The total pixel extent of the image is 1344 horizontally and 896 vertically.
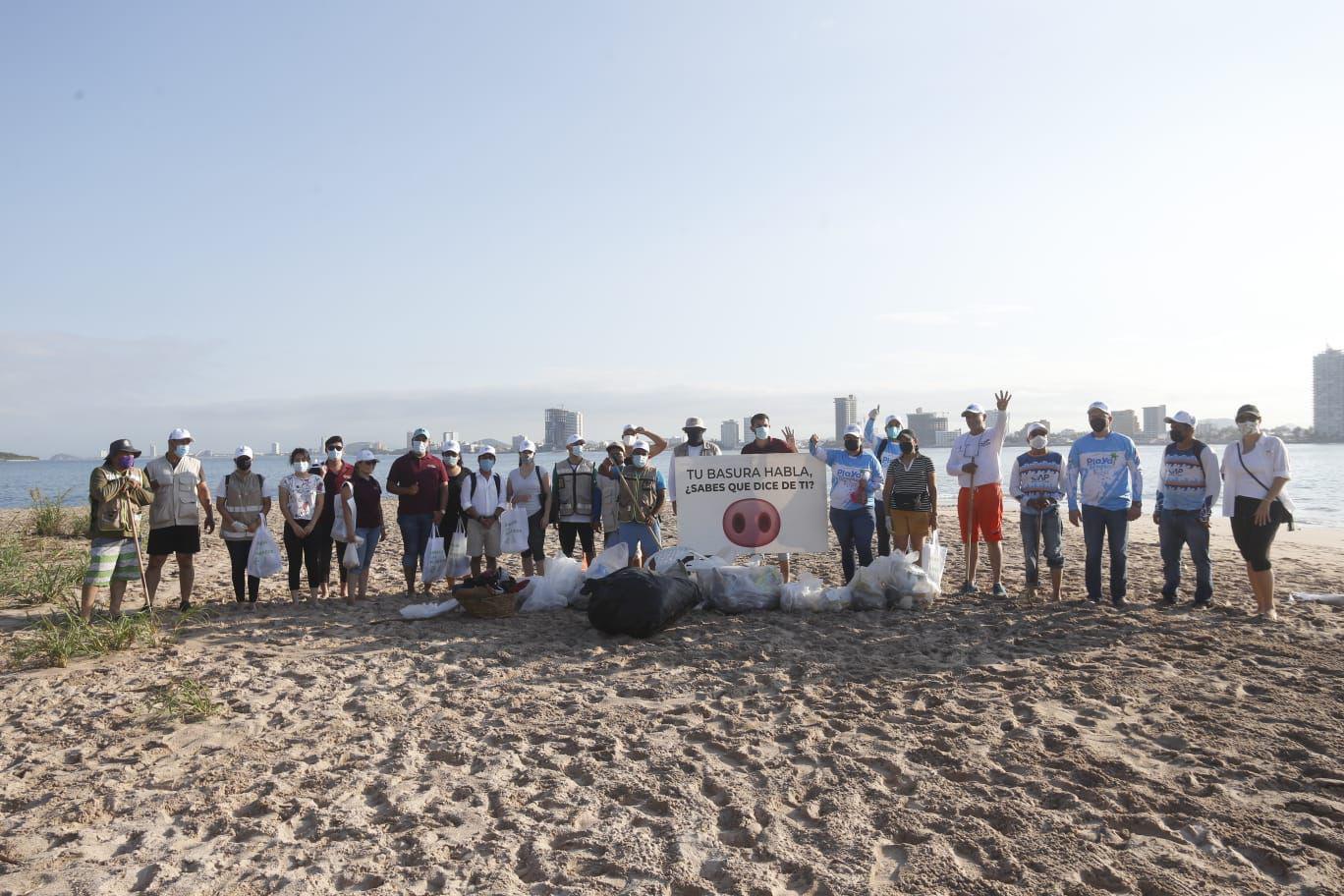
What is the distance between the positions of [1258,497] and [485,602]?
21.8 ft

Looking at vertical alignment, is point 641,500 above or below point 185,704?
above

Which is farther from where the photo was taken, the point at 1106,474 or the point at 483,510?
the point at 483,510

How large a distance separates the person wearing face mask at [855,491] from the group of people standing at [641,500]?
0.02 m

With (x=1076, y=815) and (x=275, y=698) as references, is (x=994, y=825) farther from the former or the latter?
(x=275, y=698)

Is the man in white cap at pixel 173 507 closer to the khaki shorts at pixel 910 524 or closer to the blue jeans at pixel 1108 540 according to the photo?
the khaki shorts at pixel 910 524

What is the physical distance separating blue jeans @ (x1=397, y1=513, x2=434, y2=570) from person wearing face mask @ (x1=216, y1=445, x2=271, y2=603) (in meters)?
1.29

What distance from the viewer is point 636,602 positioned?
6445 millimetres

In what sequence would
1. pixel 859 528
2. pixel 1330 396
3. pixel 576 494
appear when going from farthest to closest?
pixel 1330 396 → pixel 576 494 → pixel 859 528

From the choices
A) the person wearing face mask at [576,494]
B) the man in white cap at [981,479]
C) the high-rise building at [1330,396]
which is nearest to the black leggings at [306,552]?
the person wearing face mask at [576,494]

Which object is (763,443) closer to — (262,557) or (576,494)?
(576,494)

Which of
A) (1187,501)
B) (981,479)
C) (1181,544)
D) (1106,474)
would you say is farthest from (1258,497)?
(981,479)

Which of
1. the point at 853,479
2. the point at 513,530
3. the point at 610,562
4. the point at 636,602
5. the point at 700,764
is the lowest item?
the point at 700,764

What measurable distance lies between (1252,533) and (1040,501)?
63.9 inches

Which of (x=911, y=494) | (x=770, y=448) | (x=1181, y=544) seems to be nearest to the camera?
(x=1181, y=544)
